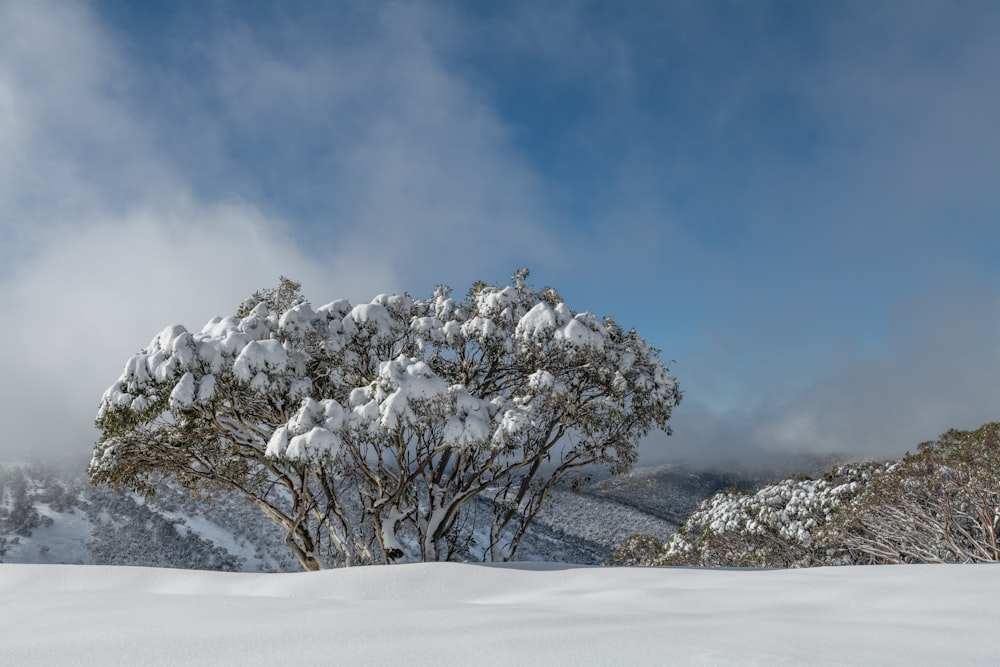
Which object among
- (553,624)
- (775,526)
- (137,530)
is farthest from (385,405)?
(137,530)

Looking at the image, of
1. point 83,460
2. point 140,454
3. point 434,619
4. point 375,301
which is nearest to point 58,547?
point 83,460

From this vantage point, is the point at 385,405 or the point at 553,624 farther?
the point at 385,405

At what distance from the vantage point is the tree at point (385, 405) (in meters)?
9.80

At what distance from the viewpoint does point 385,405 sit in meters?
9.42

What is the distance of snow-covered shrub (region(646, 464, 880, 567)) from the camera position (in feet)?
75.6

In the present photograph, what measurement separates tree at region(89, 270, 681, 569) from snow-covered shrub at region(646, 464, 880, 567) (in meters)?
13.7

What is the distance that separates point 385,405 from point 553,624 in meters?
6.04

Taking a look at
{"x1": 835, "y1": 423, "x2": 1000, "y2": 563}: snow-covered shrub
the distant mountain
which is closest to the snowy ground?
{"x1": 835, "y1": 423, "x2": 1000, "y2": 563}: snow-covered shrub

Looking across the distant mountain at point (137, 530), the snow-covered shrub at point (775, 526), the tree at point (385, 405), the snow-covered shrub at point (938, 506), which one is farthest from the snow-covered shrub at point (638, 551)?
the tree at point (385, 405)

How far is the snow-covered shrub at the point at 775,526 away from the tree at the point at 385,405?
44.9ft

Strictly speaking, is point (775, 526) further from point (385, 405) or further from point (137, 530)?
point (137, 530)

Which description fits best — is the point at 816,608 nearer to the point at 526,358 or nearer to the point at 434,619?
the point at 434,619

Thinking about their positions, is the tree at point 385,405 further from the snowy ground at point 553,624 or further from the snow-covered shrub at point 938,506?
the snow-covered shrub at point 938,506

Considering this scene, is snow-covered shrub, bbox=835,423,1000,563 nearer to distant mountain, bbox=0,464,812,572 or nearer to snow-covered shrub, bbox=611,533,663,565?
distant mountain, bbox=0,464,812,572
